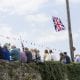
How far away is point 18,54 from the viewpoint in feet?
77.6

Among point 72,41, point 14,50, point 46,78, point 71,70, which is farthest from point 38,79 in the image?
point 72,41

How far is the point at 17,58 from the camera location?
78.2ft

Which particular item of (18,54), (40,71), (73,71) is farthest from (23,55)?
(73,71)

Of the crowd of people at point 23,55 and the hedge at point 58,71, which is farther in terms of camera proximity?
the hedge at point 58,71

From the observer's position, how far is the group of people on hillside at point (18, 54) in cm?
2255

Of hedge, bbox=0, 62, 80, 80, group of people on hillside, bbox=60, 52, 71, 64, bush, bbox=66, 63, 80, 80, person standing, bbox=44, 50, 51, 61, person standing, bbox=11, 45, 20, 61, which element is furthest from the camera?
bush, bbox=66, 63, 80, 80

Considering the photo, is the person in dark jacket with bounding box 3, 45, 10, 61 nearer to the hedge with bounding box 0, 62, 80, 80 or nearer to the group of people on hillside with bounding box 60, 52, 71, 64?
the hedge with bounding box 0, 62, 80, 80

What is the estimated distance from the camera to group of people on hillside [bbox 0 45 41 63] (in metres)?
22.5

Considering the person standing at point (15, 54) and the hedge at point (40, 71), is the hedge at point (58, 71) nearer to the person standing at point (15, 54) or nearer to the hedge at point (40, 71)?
the hedge at point (40, 71)

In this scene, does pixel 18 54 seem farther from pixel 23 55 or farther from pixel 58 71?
pixel 58 71

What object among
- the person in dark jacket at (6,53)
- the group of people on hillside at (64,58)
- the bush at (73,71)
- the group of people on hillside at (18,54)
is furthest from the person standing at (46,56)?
the person in dark jacket at (6,53)

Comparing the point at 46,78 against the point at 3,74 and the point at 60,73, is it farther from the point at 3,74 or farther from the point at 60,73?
the point at 3,74

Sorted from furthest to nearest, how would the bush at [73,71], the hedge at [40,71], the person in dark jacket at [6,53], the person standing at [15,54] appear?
the bush at [73,71] → the person standing at [15,54] → the hedge at [40,71] → the person in dark jacket at [6,53]

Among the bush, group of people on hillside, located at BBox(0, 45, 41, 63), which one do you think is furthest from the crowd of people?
the bush
